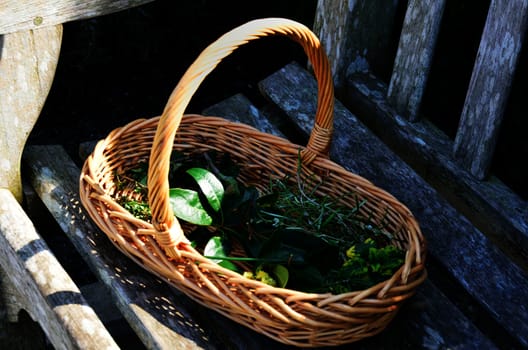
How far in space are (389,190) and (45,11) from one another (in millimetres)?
941

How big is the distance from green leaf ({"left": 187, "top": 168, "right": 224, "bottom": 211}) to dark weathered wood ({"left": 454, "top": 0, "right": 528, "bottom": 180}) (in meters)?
0.60

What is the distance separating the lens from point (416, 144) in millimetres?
2020

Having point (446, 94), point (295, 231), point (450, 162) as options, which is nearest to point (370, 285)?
point (295, 231)

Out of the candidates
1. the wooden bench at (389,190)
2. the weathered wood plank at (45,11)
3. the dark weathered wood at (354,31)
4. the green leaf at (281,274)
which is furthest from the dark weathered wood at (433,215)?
the weathered wood plank at (45,11)

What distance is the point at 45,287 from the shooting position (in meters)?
1.73

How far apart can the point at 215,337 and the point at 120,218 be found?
0.32m

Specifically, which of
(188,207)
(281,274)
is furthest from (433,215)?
(188,207)

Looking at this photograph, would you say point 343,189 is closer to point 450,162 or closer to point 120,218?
point 450,162

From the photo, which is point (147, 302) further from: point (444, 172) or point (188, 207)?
point (444, 172)

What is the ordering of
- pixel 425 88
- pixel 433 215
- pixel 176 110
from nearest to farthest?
pixel 176 110
pixel 433 215
pixel 425 88

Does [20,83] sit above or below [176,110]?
below

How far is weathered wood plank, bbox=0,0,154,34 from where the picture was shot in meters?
1.79

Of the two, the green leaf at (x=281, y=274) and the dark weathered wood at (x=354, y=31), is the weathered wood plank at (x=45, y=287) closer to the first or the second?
the green leaf at (x=281, y=274)

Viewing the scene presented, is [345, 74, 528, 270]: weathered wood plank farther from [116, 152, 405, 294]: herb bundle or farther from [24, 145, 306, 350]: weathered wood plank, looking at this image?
[24, 145, 306, 350]: weathered wood plank
